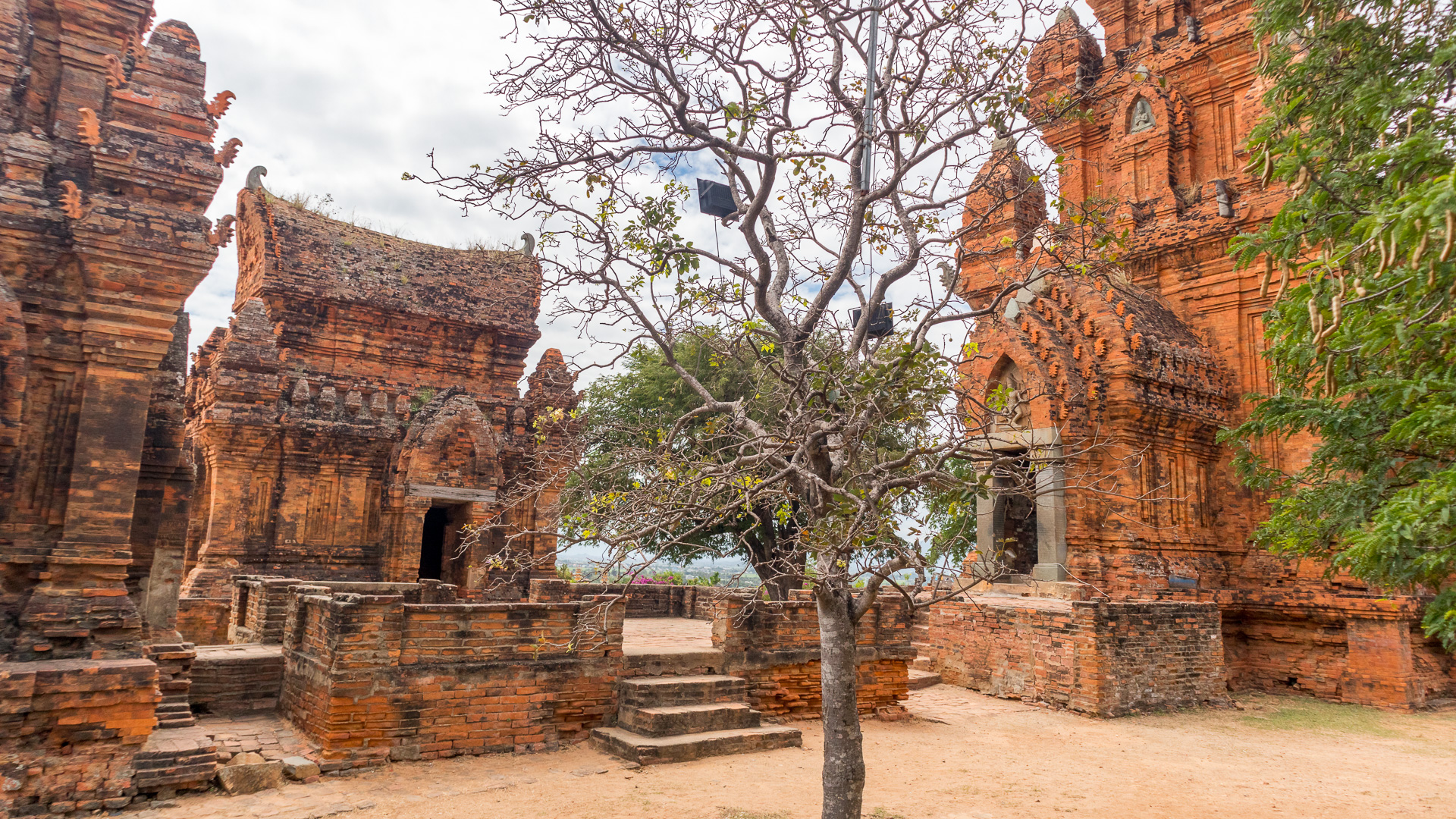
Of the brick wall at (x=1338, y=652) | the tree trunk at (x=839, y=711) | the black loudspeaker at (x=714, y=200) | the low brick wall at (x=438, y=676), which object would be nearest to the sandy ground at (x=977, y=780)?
the low brick wall at (x=438, y=676)

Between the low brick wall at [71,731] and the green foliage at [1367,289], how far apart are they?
7.71m

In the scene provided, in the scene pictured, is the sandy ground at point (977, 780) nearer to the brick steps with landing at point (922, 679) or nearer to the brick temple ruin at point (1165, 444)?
the brick temple ruin at point (1165, 444)

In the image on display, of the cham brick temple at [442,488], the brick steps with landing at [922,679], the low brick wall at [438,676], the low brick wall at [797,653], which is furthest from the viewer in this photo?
the brick steps with landing at [922,679]

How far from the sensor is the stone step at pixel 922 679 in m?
12.2

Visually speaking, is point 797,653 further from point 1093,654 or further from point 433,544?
point 433,544

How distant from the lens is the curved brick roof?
52.2 ft

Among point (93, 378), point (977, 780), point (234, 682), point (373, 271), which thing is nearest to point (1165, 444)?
point (977, 780)

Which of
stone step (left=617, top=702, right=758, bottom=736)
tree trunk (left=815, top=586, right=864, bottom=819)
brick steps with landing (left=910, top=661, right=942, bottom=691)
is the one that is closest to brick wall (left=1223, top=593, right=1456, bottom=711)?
brick steps with landing (left=910, top=661, right=942, bottom=691)

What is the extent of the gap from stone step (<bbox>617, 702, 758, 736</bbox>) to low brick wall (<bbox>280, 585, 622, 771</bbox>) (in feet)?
1.16

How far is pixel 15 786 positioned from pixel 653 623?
889cm

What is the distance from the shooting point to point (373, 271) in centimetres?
1683

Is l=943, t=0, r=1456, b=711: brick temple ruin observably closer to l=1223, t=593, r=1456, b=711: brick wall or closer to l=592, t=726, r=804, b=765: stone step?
l=1223, t=593, r=1456, b=711: brick wall

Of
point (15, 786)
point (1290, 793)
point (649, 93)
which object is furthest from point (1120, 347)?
point (15, 786)

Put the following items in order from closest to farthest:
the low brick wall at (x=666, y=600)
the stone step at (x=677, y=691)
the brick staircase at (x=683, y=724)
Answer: the brick staircase at (x=683, y=724), the stone step at (x=677, y=691), the low brick wall at (x=666, y=600)
